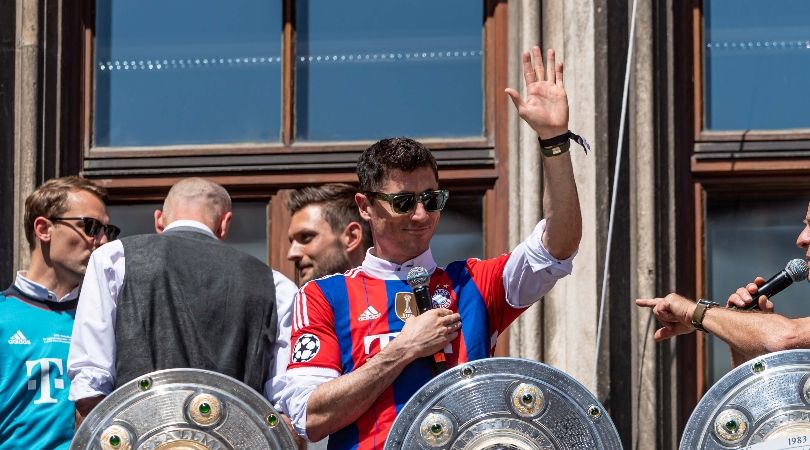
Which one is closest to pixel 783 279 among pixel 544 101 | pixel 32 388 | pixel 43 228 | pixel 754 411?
pixel 754 411

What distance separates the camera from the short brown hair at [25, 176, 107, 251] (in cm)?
571

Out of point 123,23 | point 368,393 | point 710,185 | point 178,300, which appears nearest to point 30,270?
point 178,300

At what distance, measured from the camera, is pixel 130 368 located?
503cm

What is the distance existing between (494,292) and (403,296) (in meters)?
0.25

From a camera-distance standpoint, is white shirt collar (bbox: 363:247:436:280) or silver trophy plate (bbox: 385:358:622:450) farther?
white shirt collar (bbox: 363:247:436:280)

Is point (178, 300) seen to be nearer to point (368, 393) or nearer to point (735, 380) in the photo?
point (368, 393)

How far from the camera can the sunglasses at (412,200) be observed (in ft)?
15.2

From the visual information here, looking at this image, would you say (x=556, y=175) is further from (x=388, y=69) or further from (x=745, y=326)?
(x=388, y=69)

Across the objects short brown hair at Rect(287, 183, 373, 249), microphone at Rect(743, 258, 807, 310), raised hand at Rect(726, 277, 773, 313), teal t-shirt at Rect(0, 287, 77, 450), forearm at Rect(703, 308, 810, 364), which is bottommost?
teal t-shirt at Rect(0, 287, 77, 450)

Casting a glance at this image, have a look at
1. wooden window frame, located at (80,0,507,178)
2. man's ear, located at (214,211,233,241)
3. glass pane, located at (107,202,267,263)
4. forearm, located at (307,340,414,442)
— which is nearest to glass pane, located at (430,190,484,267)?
wooden window frame, located at (80,0,507,178)

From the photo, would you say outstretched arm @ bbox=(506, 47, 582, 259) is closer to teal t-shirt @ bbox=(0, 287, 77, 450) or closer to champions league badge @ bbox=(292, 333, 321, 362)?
champions league badge @ bbox=(292, 333, 321, 362)

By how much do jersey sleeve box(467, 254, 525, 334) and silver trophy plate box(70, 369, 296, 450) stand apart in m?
0.65

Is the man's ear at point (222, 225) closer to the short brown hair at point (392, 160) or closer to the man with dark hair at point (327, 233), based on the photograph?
the man with dark hair at point (327, 233)

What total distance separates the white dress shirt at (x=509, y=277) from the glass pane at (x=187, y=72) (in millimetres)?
1879
